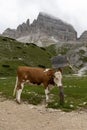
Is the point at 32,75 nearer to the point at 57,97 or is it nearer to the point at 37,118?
the point at 57,97

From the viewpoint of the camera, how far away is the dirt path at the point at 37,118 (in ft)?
78.8

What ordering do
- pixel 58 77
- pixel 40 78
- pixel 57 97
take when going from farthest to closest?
pixel 57 97
pixel 40 78
pixel 58 77

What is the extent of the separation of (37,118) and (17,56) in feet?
279

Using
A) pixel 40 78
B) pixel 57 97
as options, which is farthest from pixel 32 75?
pixel 57 97

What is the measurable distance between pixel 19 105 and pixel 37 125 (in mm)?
6076

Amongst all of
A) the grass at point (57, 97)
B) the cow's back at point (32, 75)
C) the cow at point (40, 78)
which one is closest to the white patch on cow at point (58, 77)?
the cow at point (40, 78)

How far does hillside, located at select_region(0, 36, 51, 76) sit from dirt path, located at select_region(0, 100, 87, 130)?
5996cm

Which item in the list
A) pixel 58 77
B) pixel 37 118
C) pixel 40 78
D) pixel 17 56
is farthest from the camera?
pixel 17 56

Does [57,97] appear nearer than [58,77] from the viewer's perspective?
No

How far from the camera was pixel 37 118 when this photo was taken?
1035 inches

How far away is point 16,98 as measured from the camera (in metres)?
31.8

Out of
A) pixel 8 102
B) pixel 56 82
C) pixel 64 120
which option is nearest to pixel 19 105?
pixel 8 102

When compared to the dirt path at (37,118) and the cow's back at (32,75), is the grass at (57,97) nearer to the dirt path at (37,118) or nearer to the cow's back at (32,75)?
the dirt path at (37,118)

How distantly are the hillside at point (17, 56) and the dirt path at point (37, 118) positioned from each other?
197 ft
